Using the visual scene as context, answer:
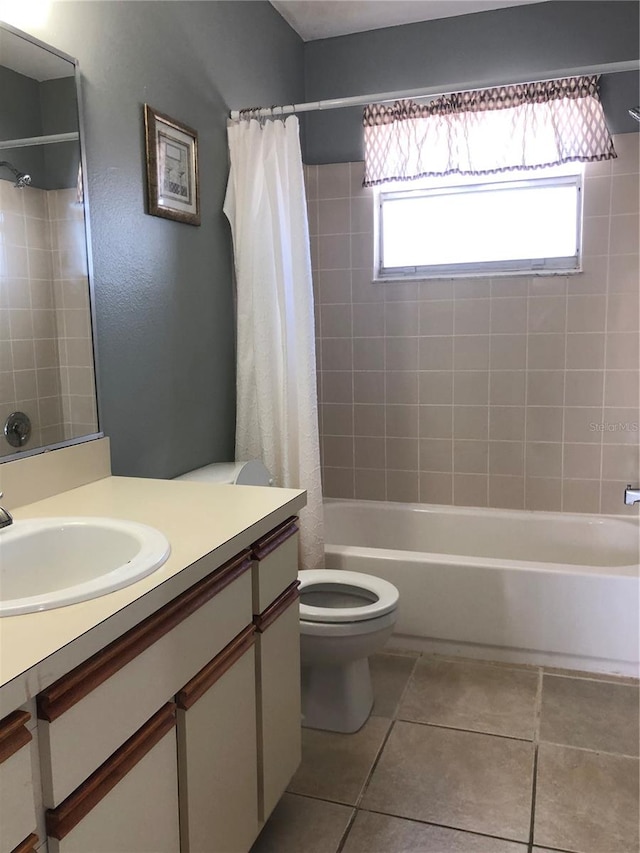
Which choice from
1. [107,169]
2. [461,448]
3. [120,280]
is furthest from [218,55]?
[461,448]

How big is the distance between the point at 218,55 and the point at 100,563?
1.97m

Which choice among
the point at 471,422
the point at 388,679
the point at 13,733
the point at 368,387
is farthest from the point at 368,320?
the point at 13,733

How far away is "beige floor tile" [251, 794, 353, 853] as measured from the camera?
1695mm

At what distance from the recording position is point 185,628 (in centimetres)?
Answer: 121

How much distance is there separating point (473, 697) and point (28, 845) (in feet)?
5.82

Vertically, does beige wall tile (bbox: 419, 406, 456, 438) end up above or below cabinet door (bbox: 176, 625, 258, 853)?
above

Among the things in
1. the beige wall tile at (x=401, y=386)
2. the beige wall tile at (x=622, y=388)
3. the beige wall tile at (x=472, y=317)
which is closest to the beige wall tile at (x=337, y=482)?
the beige wall tile at (x=401, y=386)

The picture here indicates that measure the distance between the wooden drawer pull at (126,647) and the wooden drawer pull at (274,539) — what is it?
0.10 metres

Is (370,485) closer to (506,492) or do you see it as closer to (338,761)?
(506,492)

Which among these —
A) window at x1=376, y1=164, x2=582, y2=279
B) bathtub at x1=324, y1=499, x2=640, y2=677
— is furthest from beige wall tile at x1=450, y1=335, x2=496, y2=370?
bathtub at x1=324, y1=499, x2=640, y2=677

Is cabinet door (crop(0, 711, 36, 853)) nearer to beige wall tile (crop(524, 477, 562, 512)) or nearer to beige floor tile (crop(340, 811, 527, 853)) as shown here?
beige floor tile (crop(340, 811, 527, 853))

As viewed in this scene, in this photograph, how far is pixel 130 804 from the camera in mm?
1078

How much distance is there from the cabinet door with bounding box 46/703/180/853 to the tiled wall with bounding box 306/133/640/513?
2.36m

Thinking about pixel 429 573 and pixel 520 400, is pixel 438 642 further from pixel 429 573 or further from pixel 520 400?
pixel 520 400
